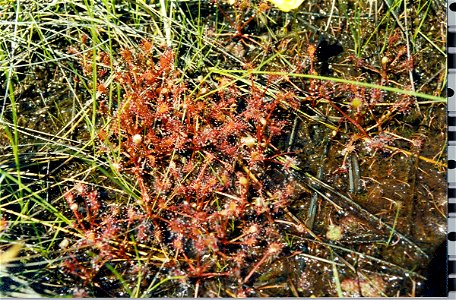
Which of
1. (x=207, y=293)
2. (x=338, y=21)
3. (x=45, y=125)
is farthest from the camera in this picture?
(x=338, y=21)

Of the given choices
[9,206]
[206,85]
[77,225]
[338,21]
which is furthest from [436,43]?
[9,206]

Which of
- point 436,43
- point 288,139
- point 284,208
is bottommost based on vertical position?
point 284,208

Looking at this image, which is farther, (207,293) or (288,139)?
(288,139)

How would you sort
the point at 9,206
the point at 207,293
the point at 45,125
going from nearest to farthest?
the point at 207,293 → the point at 9,206 → the point at 45,125

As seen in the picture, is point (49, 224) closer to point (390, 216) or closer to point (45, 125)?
point (45, 125)

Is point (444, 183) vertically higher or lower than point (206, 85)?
lower

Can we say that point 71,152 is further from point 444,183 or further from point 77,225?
point 444,183

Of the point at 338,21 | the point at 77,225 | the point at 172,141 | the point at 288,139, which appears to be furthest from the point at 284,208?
the point at 338,21
